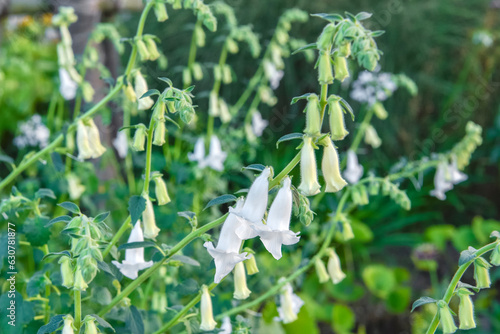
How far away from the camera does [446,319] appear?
1.07m

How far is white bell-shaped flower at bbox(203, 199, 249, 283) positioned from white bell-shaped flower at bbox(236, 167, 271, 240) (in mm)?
19

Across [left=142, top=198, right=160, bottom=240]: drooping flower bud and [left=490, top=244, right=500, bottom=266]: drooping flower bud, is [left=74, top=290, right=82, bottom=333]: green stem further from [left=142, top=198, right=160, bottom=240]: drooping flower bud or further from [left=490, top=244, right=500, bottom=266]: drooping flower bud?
[left=490, top=244, right=500, bottom=266]: drooping flower bud

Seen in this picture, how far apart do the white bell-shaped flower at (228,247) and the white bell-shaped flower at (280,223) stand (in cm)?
6

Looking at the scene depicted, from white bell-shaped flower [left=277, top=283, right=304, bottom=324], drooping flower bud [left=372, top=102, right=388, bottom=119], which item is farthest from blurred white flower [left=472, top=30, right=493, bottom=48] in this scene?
white bell-shaped flower [left=277, top=283, right=304, bottom=324]


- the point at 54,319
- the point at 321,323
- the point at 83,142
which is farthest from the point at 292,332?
the point at 54,319

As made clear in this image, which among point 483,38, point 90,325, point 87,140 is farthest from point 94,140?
A: point 483,38

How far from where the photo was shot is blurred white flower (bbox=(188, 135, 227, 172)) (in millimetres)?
2588

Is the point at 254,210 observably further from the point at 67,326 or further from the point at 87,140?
the point at 87,140

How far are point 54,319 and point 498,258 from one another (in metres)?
0.82

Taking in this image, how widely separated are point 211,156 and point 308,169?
161cm

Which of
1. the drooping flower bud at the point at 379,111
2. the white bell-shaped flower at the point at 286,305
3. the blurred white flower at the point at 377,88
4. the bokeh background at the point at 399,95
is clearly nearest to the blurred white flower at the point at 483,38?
the bokeh background at the point at 399,95

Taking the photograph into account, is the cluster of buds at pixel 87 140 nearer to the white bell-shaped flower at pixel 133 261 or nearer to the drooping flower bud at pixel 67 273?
the white bell-shaped flower at pixel 133 261

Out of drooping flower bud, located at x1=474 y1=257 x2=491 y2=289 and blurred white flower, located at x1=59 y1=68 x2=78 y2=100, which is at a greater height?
drooping flower bud, located at x1=474 y1=257 x2=491 y2=289

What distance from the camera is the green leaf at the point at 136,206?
116 centimetres
